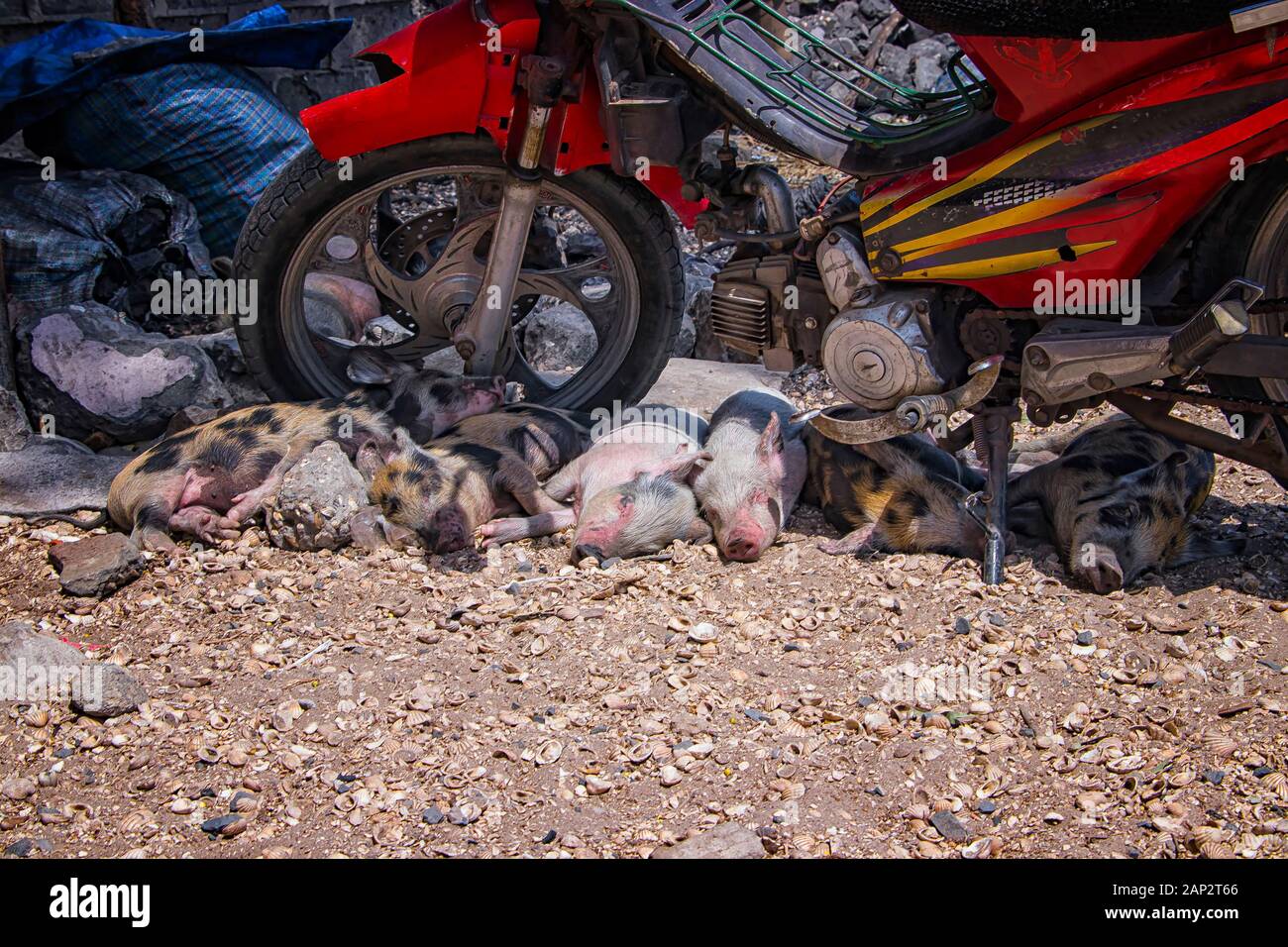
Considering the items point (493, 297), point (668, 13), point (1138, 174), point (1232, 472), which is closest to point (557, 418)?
point (493, 297)

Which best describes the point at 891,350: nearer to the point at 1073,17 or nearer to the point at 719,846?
the point at 1073,17

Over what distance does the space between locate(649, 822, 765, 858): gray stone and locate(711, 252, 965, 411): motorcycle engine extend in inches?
69.6

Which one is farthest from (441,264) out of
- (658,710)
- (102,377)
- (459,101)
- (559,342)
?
(658,710)

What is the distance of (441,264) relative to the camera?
16.3ft

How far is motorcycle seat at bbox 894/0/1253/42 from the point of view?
3.20 meters

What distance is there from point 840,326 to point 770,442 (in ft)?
2.50

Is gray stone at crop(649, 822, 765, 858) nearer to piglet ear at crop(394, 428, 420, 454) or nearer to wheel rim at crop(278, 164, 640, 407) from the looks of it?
piglet ear at crop(394, 428, 420, 454)

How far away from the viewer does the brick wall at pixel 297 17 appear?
8.71 meters

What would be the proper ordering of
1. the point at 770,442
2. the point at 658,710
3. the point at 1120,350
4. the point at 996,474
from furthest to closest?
the point at 770,442 → the point at 996,474 → the point at 1120,350 → the point at 658,710

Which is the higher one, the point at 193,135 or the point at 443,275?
the point at 193,135

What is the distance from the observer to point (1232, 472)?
16.3 feet

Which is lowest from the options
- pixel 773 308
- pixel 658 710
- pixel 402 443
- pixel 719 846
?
pixel 719 846

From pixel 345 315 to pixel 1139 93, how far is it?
13.0 ft

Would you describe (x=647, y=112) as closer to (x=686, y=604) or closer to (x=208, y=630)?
(x=686, y=604)
